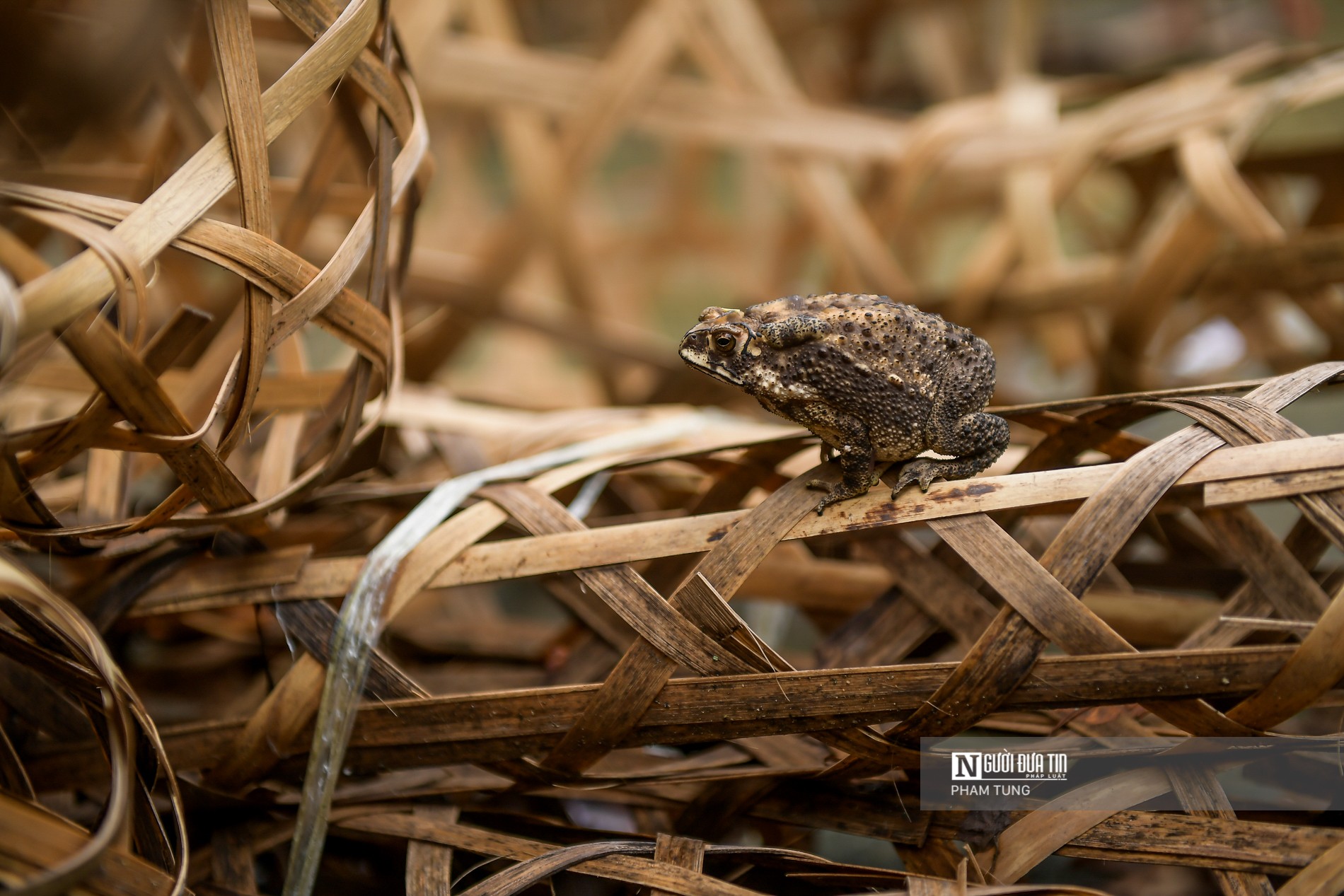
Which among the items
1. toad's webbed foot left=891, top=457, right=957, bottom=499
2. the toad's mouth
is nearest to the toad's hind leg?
toad's webbed foot left=891, top=457, right=957, bottom=499

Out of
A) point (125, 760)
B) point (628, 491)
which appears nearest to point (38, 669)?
point (125, 760)

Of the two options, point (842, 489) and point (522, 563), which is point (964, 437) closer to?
point (842, 489)

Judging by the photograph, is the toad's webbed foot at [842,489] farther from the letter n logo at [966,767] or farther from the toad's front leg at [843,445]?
the letter n logo at [966,767]

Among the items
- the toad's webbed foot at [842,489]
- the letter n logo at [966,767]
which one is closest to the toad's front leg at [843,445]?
the toad's webbed foot at [842,489]

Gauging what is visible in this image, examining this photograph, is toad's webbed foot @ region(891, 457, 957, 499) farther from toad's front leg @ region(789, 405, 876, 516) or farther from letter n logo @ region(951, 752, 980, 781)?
letter n logo @ region(951, 752, 980, 781)

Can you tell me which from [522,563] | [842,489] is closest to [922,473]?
[842,489]

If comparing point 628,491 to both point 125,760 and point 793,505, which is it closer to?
point 793,505

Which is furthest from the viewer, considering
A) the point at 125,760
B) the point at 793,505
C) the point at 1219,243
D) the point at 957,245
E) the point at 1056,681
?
the point at 957,245
